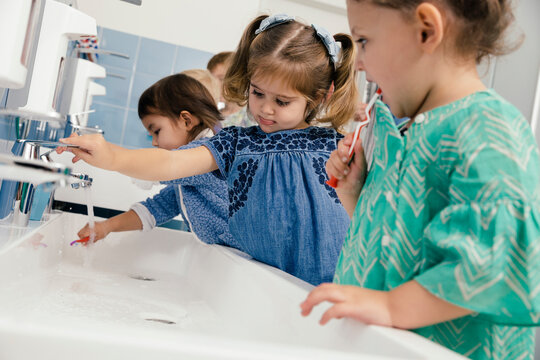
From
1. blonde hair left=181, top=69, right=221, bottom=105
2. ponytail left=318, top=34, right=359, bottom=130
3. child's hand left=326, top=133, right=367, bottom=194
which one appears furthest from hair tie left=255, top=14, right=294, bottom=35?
blonde hair left=181, top=69, right=221, bottom=105

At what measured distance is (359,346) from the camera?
19.5 inches

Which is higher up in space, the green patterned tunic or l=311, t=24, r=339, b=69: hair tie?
l=311, t=24, r=339, b=69: hair tie

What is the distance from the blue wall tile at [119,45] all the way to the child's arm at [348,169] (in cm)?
185

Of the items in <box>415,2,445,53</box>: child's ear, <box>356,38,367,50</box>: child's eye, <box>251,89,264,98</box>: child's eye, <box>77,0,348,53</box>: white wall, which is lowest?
<box>251,89,264,98</box>: child's eye

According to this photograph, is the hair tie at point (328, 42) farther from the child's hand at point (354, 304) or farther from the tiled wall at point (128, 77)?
the tiled wall at point (128, 77)

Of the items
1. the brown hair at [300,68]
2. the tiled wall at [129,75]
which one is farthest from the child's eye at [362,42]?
the tiled wall at [129,75]

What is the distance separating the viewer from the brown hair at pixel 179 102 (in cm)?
139

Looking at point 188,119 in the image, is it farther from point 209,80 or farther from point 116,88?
point 116,88

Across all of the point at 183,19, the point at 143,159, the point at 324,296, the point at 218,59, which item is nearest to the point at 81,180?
the point at 143,159

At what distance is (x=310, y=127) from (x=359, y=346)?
702mm

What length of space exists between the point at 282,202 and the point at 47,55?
1.65 feet

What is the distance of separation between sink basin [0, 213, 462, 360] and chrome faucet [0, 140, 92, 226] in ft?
0.21

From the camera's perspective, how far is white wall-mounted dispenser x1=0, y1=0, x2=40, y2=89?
52cm

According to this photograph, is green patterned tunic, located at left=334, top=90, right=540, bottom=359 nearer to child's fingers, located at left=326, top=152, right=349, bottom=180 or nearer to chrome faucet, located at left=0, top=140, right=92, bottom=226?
child's fingers, located at left=326, top=152, right=349, bottom=180
